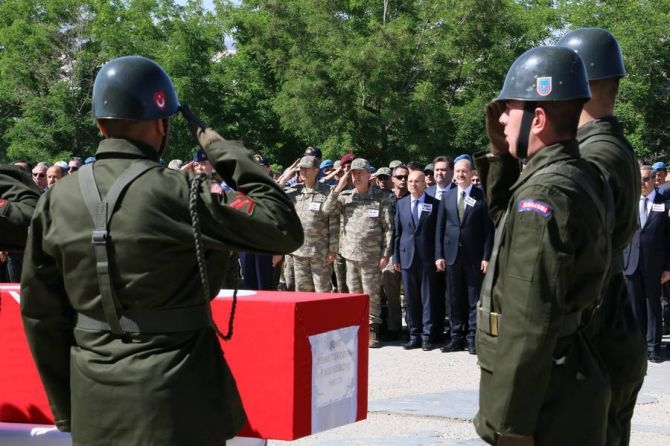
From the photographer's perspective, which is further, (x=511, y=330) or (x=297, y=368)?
(x=297, y=368)

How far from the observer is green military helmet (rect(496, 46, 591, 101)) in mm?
3516

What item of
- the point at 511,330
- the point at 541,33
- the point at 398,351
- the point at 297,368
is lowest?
the point at 398,351

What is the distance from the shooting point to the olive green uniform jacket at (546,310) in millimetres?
3285

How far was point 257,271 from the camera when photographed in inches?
497

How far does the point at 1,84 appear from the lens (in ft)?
122

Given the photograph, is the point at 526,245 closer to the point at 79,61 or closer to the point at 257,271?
the point at 257,271

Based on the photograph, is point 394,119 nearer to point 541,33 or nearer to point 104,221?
point 541,33

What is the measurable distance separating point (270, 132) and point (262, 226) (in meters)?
32.1

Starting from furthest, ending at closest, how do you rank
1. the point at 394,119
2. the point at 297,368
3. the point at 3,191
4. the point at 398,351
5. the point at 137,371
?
the point at 394,119
the point at 398,351
the point at 297,368
the point at 3,191
the point at 137,371

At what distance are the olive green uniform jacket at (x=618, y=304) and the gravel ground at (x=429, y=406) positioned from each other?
2.75 m

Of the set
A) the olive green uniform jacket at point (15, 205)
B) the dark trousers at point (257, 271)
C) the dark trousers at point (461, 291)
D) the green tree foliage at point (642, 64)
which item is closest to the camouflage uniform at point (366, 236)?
the dark trousers at point (461, 291)

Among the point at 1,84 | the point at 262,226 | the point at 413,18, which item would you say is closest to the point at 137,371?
the point at 262,226

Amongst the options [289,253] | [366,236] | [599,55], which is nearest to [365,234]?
[366,236]

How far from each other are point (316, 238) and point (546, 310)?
8699 millimetres
